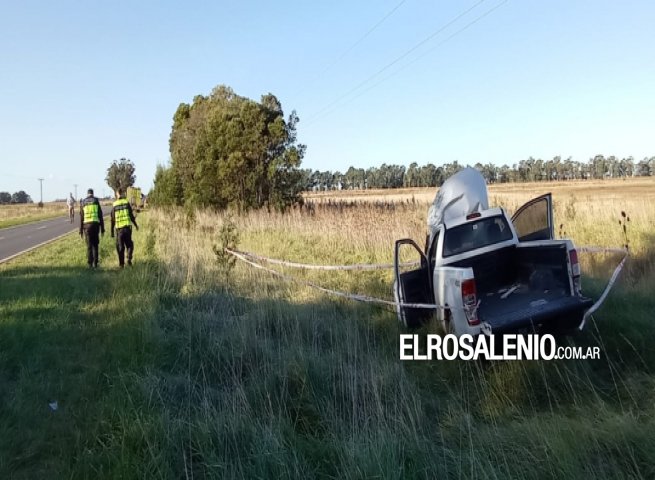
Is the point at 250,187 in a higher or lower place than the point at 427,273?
higher

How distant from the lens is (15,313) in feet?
24.8

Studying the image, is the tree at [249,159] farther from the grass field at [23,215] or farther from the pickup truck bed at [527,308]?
the grass field at [23,215]

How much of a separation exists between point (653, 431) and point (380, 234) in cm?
1047

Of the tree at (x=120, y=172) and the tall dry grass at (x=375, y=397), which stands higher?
the tree at (x=120, y=172)

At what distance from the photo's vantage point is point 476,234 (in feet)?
19.8

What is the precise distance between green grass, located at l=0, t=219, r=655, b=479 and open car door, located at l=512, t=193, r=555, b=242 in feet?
3.99

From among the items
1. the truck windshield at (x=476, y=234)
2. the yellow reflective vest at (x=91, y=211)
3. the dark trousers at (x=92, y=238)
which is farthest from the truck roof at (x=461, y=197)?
the yellow reflective vest at (x=91, y=211)

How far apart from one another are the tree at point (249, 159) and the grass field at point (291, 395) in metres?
13.9

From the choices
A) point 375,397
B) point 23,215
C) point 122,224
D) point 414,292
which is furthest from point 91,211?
point 23,215

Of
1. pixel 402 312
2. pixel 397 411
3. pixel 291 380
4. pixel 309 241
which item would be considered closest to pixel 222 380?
pixel 291 380

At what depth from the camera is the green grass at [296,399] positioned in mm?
3141

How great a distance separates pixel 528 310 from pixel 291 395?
8.52ft

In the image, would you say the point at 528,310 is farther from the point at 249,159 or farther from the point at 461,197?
the point at 249,159

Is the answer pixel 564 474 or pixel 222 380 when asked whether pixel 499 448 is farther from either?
pixel 222 380
